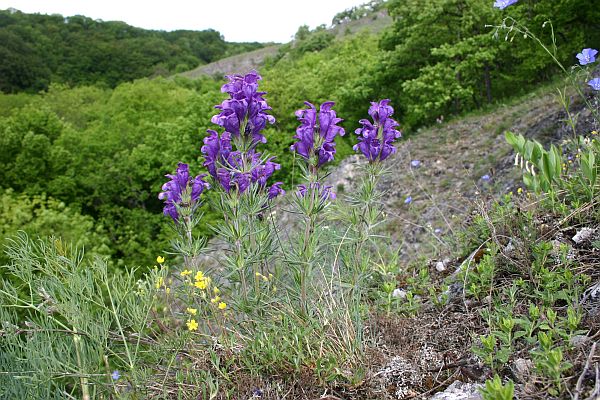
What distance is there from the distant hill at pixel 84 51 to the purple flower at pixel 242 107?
223 ft

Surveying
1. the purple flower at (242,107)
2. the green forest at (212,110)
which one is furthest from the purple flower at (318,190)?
the green forest at (212,110)

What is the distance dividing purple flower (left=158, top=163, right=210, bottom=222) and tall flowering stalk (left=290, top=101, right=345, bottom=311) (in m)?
0.59

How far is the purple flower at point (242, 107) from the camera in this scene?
7.74 ft

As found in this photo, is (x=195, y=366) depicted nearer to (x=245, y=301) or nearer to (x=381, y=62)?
(x=245, y=301)

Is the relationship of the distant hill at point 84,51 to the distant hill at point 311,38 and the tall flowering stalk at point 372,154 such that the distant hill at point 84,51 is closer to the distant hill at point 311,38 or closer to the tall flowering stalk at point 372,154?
the distant hill at point 311,38

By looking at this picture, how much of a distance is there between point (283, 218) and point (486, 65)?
30.3 feet

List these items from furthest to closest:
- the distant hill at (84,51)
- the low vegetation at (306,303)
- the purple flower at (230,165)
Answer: the distant hill at (84,51) → the purple flower at (230,165) → the low vegetation at (306,303)

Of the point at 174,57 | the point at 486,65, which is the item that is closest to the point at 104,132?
the point at 486,65

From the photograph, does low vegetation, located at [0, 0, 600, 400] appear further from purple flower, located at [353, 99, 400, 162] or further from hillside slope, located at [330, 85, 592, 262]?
hillside slope, located at [330, 85, 592, 262]

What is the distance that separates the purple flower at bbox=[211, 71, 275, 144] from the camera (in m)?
2.36

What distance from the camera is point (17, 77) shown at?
62.8m

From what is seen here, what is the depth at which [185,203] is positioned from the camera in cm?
260

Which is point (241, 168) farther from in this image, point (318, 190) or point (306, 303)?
point (306, 303)

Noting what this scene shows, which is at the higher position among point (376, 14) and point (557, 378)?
point (376, 14)
